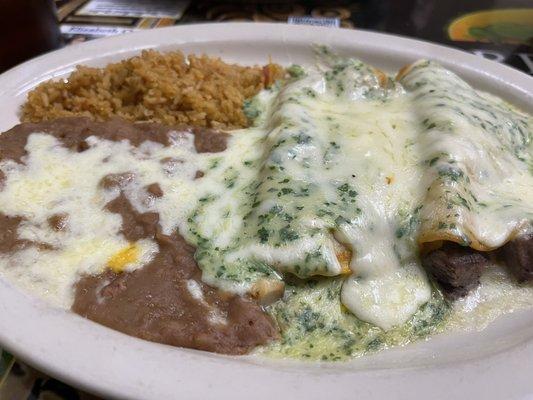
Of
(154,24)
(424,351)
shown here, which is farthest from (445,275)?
(154,24)

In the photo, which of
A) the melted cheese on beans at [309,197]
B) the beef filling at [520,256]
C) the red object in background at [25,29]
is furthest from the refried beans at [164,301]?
the red object in background at [25,29]

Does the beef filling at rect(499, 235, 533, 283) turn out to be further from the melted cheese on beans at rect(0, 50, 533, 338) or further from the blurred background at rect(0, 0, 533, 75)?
the blurred background at rect(0, 0, 533, 75)

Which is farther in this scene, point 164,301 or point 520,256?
point 520,256

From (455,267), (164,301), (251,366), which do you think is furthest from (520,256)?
(164,301)

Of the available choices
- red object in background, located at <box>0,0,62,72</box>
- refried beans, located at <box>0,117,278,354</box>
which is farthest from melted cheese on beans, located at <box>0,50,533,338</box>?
red object in background, located at <box>0,0,62,72</box>

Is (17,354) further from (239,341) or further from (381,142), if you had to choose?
(381,142)

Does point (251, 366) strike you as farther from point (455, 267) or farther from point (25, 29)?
point (25, 29)

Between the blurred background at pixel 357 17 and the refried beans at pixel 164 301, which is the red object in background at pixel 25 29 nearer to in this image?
the blurred background at pixel 357 17
